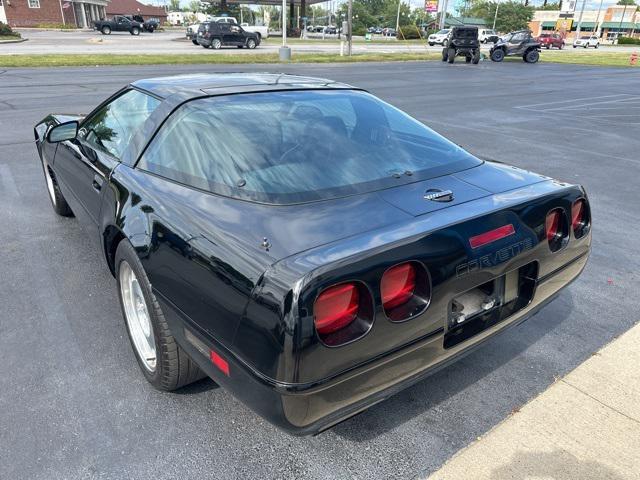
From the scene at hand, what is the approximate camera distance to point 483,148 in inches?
315

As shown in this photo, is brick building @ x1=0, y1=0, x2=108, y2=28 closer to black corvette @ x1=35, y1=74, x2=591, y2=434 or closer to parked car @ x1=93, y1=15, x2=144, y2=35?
parked car @ x1=93, y1=15, x2=144, y2=35

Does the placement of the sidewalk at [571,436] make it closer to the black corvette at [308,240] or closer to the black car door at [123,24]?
the black corvette at [308,240]

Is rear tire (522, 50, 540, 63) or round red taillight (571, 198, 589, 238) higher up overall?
round red taillight (571, 198, 589, 238)

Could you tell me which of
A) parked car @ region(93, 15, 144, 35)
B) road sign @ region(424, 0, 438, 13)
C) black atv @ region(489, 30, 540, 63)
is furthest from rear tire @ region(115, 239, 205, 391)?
road sign @ region(424, 0, 438, 13)

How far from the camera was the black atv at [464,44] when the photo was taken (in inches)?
1118

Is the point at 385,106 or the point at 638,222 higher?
the point at 385,106

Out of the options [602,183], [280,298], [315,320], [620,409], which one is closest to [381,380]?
[315,320]

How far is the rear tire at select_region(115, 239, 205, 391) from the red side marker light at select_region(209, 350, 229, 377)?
0.32 meters

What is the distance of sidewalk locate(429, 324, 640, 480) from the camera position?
2104mm

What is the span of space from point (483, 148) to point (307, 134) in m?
6.12

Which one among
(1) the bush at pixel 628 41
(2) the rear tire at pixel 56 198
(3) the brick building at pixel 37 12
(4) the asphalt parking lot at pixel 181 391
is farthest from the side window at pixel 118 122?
(1) the bush at pixel 628 41

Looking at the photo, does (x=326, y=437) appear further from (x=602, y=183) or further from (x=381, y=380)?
(x=602, y=183)

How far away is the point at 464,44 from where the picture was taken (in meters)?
28.4

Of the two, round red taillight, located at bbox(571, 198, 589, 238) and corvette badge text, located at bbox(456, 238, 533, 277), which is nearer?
corvette badge text, located at bbox(456, 238, 533, 277)
